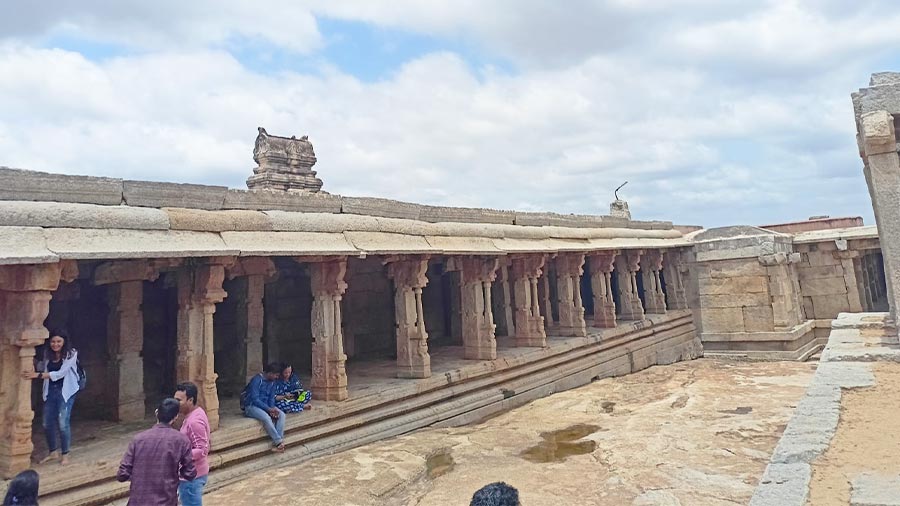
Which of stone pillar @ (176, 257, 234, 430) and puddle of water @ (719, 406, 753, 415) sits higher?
stone pillar @ (176, 257, 234, 430)

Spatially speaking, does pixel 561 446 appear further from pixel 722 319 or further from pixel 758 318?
pixel 722 319

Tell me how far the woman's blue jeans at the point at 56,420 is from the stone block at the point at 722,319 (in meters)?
14.5

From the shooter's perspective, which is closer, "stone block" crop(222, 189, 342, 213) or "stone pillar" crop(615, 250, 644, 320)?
"stone block" crop(222, 189, 342, 213)

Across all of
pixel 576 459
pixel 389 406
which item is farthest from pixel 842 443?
pixel 389 406

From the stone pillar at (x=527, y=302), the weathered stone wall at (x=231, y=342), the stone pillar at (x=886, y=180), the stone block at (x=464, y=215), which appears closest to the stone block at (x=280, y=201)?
the weathered stone wall at (x=231, y=342)

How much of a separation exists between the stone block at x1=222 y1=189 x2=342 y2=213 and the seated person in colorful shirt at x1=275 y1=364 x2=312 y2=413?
190 cm

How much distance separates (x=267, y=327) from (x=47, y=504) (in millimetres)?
4676

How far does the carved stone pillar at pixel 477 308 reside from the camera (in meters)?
9.24

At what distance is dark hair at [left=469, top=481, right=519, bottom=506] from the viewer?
1.85m

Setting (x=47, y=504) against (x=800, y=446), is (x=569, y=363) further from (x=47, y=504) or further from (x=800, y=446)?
(x=47, y=504)

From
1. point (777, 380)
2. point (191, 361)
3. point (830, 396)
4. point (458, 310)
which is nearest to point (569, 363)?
point (458, 310)

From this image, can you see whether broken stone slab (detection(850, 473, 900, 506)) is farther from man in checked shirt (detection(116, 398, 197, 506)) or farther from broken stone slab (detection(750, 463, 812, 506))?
man in checked shirt (detection(116, 398, 197, 506))

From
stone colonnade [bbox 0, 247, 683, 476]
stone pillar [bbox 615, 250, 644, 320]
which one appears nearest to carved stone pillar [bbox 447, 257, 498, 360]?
stone colonnade [bbox 0, 247, 683, 476]

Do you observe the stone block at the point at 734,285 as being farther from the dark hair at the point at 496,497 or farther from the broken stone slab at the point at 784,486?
the dark hair at the point at 496,497
